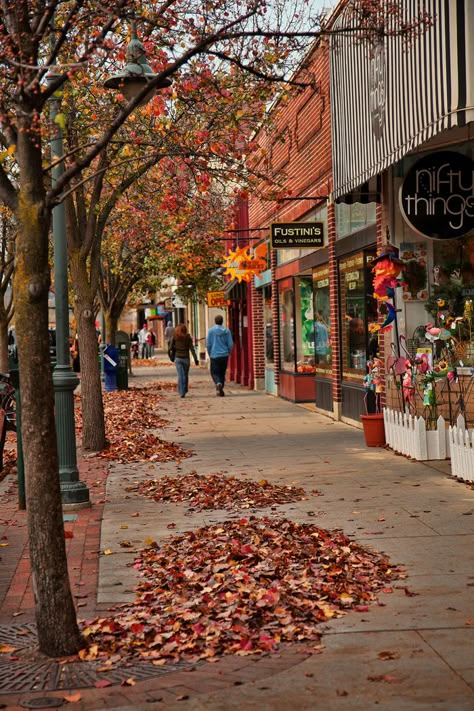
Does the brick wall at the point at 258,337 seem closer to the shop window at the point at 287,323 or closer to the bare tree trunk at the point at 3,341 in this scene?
the shop window at the point at 287,323

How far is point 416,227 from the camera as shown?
11781 mm

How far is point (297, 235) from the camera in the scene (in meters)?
17.5

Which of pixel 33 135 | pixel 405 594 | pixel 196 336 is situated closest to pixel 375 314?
pixel 405 594

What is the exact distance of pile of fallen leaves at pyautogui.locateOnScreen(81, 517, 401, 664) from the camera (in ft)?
17.9

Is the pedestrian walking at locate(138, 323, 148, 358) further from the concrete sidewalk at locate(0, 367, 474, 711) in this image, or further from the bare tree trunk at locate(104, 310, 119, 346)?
the concrete sidewalk at locate(0, 367, 474, 711)

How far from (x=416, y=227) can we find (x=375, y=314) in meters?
3.22

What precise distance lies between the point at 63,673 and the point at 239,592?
1299 mm

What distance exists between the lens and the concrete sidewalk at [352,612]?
4.68 metres

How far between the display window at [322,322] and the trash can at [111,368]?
9818 millimetres

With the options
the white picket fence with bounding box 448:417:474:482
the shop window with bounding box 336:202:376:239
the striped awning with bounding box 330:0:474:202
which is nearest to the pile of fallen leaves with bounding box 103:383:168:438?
the shop window with bounding box 336:202:376:239

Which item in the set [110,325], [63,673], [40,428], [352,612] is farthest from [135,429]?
[110,325]

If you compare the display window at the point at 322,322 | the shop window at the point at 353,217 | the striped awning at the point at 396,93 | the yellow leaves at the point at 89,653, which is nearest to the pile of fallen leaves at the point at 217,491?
the striped awning at the point at 396,93

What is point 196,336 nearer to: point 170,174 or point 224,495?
point 170,174

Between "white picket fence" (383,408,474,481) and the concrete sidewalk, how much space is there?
0.19 m
